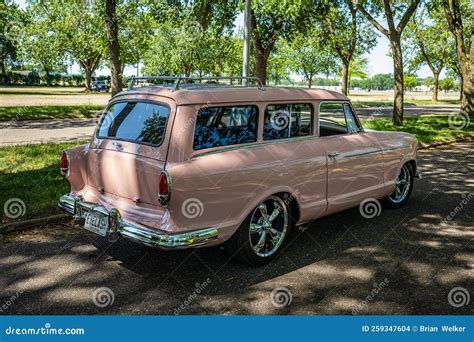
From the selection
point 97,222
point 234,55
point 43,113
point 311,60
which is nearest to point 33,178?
point 97,222

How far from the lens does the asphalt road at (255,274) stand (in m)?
3.66

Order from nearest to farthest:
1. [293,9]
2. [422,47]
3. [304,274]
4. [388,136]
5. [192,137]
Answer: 1. [192,137]
2. [304,274]
3. [388,136]
4. [293,9]
5. [422,47]

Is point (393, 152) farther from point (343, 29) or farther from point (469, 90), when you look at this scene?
point (343, 29)

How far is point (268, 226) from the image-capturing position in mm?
4531

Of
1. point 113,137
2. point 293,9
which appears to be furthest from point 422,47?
point 113,137

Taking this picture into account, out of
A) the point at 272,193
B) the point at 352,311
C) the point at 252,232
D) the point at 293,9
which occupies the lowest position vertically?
the point at 352,311

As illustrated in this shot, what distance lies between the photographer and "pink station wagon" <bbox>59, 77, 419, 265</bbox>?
12.5ft

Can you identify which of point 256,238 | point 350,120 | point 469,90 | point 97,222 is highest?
point 469,90

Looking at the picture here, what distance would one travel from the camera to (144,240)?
3777mm

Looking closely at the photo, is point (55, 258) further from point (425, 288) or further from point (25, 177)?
point (425, 288)

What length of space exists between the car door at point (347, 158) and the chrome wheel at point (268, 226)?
0.73 m

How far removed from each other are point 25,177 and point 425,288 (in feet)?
20.3

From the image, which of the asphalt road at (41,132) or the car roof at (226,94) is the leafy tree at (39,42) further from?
the car roof at (226,94)

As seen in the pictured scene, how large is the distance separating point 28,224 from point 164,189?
103 inches
